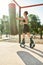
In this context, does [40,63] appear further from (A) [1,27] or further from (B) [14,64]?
(A) [1,27]

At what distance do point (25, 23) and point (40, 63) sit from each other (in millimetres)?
1494

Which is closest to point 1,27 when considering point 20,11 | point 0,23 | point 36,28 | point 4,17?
point 0,23

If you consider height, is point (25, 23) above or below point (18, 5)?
below

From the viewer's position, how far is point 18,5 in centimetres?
436

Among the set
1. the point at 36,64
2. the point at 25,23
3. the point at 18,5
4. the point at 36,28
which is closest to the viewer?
the point at 36,64

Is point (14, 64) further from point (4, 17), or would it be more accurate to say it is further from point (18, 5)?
point (4, 17)

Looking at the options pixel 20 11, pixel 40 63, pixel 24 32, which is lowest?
pixel 40 63

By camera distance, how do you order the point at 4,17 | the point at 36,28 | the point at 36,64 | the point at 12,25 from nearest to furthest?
1. the point at 36,64
2. the point at 12,25
3. the point at 36,28
4. the point at 4,17

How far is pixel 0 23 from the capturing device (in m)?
10.0

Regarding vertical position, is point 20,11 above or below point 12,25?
above

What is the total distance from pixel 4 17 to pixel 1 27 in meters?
1.27

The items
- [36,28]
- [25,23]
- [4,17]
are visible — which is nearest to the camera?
[25,23]

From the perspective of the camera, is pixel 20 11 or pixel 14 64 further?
pixel 20 11

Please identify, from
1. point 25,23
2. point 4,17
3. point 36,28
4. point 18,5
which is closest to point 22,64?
point 25,23
